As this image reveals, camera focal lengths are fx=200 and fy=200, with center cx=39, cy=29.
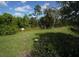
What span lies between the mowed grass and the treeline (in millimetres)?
54

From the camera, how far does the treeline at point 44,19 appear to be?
7.61 ft

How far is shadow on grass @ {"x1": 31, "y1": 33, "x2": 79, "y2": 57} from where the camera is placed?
89.9 inches

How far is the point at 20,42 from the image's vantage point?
2305 millimetres

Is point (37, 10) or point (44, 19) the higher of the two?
point (37, 10)

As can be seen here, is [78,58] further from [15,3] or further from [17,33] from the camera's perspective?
[15,3]

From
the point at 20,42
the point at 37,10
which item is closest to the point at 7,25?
the point at 20,42

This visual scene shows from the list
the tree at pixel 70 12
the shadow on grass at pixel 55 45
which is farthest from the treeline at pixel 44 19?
the shadow on grass at pixel 55 45

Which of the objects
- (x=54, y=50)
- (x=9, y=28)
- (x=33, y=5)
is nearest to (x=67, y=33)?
(x=54, y=50)

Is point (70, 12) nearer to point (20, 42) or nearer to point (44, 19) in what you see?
point (44, 19)

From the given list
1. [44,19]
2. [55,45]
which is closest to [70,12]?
[44,19]

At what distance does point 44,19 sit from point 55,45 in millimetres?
328

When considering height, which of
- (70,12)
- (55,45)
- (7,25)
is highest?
(70,12)

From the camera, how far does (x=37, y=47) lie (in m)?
2.30

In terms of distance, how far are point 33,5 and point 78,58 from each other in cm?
80
